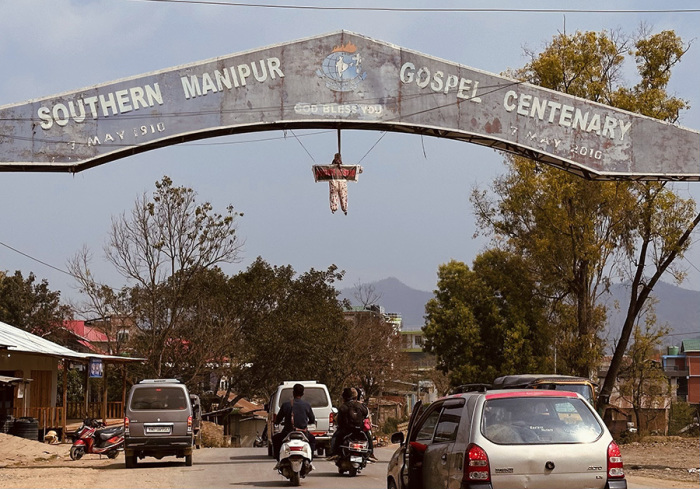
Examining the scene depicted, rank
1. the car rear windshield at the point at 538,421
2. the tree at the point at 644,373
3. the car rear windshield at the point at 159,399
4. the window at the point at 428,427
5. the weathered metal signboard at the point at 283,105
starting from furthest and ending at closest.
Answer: the tree at the point at 644,373
the car rear windshield at the point at 159,399
the weathered metal signboard at the point at 283,105
the window at the point at 428,427
the car rear windshield at the point at 538,421

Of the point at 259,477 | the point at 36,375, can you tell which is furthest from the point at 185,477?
the point at 36,375

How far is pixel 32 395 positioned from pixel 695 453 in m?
26.0

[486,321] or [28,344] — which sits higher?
[486,321]

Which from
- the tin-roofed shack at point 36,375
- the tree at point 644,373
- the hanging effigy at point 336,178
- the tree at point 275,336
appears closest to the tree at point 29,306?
the tree at point 275,336

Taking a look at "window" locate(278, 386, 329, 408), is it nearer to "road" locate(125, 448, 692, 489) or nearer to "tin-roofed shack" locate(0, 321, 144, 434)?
"road" locate(125, 448, 692, 489)

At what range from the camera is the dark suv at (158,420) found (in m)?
22.5

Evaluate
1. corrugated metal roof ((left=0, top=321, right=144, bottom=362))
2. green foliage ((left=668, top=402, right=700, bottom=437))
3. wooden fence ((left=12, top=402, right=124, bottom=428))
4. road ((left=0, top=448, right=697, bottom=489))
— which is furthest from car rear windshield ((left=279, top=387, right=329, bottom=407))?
green foliage ((left=668, top=402, right=700, bottom=437))

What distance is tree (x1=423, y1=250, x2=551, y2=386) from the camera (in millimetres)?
44344

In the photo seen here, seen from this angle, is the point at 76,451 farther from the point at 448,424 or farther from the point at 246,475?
the point at 448,424

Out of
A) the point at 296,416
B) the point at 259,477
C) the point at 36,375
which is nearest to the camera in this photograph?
the point at 296,416

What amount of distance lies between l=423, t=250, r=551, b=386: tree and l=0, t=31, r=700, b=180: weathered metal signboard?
810 inches

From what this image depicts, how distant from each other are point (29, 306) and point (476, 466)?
6537 centimetres

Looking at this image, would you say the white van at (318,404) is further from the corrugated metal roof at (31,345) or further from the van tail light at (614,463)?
the van tail light at (614,463)

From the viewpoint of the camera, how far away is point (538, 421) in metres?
9.95
